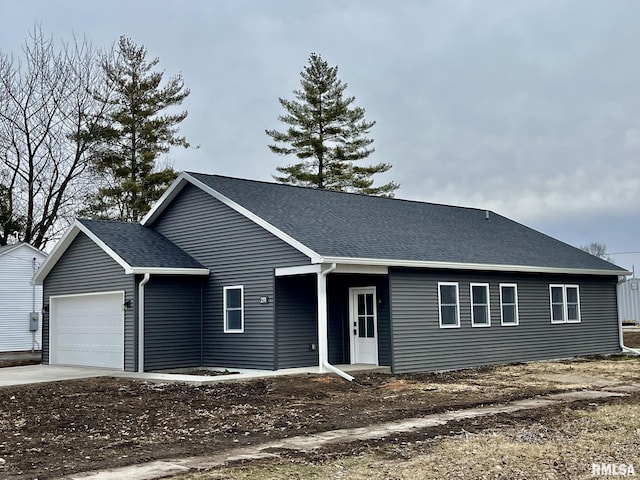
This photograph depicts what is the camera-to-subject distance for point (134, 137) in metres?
38.4

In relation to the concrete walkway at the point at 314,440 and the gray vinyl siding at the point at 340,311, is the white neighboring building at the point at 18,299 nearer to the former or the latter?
the gray vinyl siding at the point at 340,311

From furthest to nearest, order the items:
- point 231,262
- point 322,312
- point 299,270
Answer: point 231,262 → point 299,270 → point 322,312

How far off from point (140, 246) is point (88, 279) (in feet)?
5.87

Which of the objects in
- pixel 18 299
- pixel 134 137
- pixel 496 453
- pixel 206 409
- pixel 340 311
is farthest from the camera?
pixel 134 137

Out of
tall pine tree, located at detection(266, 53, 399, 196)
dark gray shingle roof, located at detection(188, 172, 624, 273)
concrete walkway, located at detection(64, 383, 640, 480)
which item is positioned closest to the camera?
concrete walkway, located at detection(64, 383, 640, 480)

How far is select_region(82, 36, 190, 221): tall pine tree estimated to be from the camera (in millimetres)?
37000

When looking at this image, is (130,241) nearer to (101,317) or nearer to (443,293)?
(101,317)

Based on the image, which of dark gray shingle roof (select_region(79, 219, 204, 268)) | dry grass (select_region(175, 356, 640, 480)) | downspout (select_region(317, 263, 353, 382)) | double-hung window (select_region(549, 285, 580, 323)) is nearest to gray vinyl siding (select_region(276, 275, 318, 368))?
downspout (select_region(317, 263, 353, 382))

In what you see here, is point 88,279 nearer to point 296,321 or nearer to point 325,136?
point 296,321

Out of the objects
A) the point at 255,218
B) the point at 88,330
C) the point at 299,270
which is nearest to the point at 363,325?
the point at 299,270

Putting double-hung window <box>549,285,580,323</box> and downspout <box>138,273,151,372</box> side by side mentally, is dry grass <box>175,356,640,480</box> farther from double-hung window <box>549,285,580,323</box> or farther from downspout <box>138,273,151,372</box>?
double-hung window <box>549,285,580,323</box>

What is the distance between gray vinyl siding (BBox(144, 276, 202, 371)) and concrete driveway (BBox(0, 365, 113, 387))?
1216mm

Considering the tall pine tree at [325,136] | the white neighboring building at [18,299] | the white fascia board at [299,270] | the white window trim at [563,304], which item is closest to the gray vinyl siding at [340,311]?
the white fascia board at [299,270]

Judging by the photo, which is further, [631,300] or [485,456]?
[631,300]
